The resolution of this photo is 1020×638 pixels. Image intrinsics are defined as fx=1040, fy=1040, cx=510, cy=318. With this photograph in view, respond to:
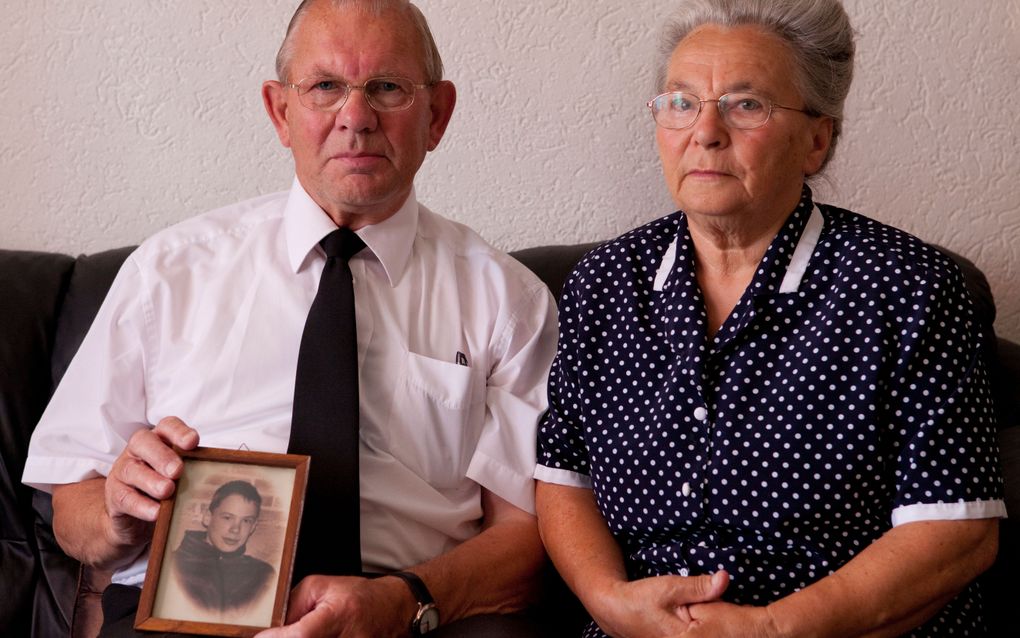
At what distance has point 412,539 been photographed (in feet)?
5.72

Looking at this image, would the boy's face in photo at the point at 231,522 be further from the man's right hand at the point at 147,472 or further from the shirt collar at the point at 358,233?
the shirt collar at the point at 358,233

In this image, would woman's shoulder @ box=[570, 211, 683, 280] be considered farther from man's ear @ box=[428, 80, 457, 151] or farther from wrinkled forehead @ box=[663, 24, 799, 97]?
man's ear @ box=[428, 80, 457, 151]

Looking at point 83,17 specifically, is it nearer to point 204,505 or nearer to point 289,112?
point 289,112

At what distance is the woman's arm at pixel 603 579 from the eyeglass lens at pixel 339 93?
0.70 metres

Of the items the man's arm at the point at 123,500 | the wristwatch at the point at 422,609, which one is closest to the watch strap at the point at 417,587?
the wristwatch at the point at 422,609

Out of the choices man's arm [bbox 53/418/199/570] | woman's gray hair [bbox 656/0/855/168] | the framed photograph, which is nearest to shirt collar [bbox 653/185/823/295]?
woman's gray hair [bbox 656/0/855/168]

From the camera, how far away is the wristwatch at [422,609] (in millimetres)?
1573

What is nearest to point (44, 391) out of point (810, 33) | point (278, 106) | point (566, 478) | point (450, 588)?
point (278, 106)

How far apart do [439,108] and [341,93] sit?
0.21 meters

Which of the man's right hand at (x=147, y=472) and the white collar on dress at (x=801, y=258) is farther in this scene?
the white collar on dress at (x=801, y=258)

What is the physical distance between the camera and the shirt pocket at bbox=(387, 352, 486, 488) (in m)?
1.77

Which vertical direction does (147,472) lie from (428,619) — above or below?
above

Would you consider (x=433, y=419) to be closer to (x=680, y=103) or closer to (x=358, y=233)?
(x=358, y=233)

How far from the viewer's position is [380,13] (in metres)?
1.76
